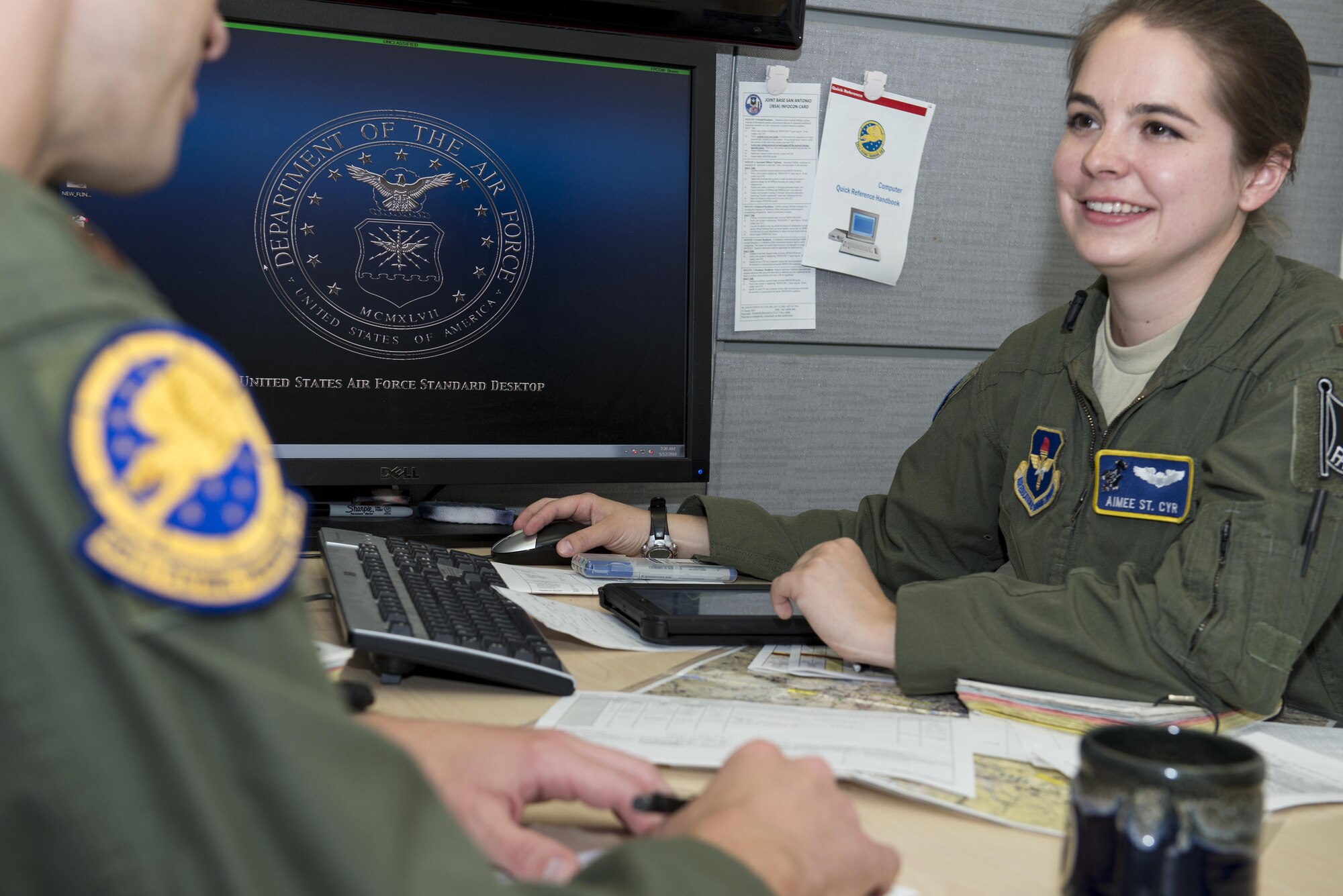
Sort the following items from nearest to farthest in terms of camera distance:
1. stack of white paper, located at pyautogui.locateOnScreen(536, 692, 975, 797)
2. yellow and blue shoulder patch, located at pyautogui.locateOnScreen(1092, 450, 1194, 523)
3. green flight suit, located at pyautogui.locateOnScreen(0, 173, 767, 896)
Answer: green flight suit, located at pyautogui.locateOnScreen(0, 173, 767, 896), stack of white paper, located at pyautogui.locateOnScreen(536, 692, 975, 797), yellow and blue shoulder patch, located at pyautogui.locateOnScreen(1092, 450, 1194, 523)

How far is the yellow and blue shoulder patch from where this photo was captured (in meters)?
1.03

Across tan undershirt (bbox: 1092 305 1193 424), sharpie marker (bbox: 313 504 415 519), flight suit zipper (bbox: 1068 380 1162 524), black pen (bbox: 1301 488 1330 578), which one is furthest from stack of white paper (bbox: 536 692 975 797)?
sharpie marker (bbox: 313 504 415 519)

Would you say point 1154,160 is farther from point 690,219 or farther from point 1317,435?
point 690,219

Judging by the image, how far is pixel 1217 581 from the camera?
86 centimetres

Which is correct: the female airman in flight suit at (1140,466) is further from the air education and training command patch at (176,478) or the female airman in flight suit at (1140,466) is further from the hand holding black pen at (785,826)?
the air education and training command patch at (176,478)

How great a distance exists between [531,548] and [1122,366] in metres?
0.65

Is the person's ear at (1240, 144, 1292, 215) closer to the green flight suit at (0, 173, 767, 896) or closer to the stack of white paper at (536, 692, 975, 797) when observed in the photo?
the stack of white paper at (536, 692, 975, 797)

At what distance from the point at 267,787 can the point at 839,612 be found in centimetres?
64

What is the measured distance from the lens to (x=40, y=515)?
0.92 ft

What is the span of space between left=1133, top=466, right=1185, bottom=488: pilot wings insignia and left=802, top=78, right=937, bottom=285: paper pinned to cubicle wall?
589 mm

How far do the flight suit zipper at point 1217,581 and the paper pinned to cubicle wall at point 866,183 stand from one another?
0.77 m

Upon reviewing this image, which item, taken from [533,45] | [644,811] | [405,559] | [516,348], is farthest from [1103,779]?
[533,45]

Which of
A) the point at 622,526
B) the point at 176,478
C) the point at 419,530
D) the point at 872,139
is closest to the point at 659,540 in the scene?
the point at 622,526

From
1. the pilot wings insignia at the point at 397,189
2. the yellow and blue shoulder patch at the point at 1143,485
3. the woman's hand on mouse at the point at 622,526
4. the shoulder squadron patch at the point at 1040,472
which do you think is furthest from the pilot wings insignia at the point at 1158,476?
the pilot wings insignia at the point at 397,189
